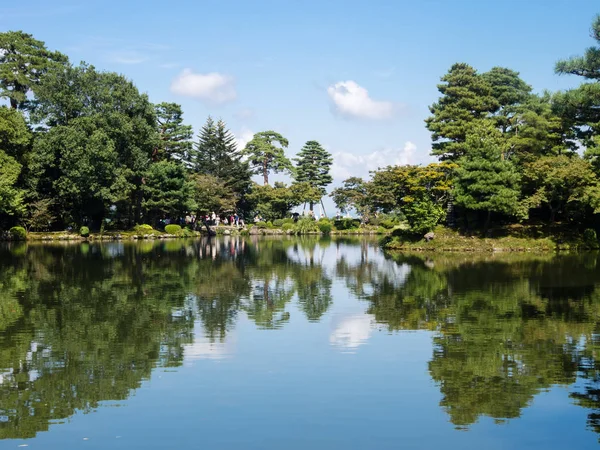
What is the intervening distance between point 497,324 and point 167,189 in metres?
45.5

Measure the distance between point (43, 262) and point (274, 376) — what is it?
21425 millimetres

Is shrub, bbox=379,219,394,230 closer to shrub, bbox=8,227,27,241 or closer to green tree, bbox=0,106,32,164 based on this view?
shrub, bbox=8,227,27,241

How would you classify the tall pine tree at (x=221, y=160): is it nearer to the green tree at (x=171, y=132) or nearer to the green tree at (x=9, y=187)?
the green tree at (x=171, y=132)

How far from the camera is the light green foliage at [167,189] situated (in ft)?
178

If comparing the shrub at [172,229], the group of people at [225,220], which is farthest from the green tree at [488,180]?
the group of people at [225,220]

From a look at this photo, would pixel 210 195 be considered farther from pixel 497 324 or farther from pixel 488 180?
pixel 497 324

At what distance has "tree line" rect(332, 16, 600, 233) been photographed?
32.8m

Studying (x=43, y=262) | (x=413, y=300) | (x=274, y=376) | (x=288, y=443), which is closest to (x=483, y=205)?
(x=413, y=300)

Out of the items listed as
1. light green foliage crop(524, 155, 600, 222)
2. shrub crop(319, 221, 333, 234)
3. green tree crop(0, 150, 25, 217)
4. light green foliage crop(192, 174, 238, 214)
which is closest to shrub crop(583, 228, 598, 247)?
light green foliage crop(524, 155, 600, 222)

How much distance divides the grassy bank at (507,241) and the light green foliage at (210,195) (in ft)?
83.9

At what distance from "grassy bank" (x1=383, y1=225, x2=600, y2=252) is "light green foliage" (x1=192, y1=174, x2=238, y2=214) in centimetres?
2556

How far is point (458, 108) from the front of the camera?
138 feet

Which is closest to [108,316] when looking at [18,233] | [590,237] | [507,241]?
[507,241]

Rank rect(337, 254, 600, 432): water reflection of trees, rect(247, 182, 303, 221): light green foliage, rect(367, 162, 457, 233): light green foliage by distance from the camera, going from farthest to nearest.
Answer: rect(247, 182, 303, 221): light green foliage → rect(367, 162, 457, 233): light green foliage → rect(337, 254, 600, 432): water reflection of trees
